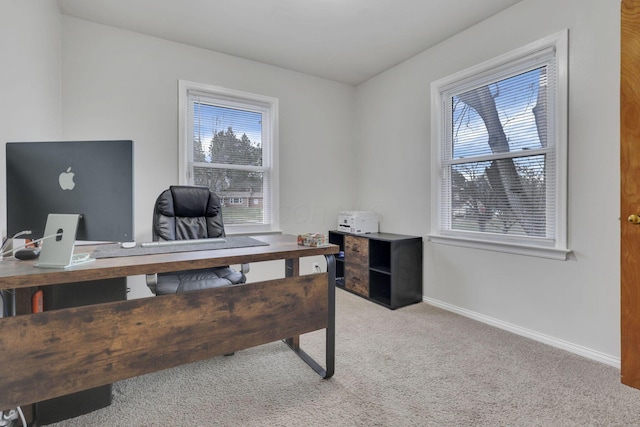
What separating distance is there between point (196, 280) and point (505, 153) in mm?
2650

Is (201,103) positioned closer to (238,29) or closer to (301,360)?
(238,29)

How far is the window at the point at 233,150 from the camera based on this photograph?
314 cm

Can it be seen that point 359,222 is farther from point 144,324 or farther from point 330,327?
point 144,324

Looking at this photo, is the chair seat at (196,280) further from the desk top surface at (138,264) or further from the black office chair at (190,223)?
the desk top surface at (138,264)

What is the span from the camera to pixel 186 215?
247cm

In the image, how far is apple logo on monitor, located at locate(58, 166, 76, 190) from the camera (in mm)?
1239

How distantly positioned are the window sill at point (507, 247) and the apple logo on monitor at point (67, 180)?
2874 mm

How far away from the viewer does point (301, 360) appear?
6.84ft

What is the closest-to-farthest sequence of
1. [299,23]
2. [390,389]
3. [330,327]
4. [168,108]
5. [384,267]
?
[390,389] < [330,327] < [299,23] < [168,108] < [384,267]

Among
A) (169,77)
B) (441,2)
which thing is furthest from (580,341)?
(169,77)

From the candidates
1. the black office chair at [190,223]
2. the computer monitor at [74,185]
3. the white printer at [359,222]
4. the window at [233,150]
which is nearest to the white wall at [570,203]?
the white printer at [359,222]

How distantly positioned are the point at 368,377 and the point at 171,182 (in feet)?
8.22

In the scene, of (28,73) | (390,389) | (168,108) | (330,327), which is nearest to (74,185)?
(28,73)

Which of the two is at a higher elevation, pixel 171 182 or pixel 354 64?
pixel 354 64
